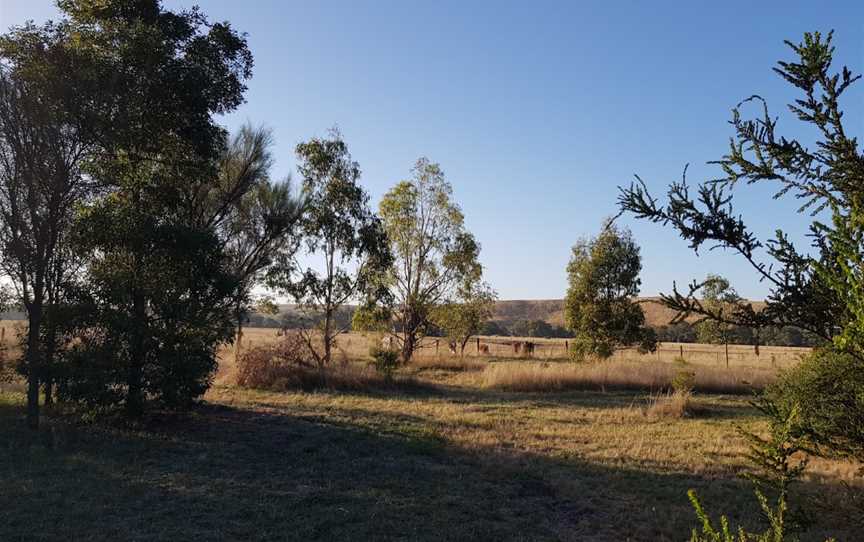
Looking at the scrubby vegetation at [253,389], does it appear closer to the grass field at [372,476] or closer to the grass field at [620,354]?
the grass field at [372,476]

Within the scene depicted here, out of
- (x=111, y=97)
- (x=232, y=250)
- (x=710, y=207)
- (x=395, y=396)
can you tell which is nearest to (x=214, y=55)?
(x=111, y=97)

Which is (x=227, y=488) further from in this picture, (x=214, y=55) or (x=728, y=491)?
(x=214, y=55)

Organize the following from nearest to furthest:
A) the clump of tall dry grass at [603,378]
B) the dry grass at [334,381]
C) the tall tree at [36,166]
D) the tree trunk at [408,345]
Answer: the tall tree at [36,166]
the dry grass at [334,381]
the clump of tall dry grass at [603,378]
the tree trunk at [408,345]

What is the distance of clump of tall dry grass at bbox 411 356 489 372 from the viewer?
23.4 m

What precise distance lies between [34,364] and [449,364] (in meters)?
16.3

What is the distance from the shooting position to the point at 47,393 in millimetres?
10930

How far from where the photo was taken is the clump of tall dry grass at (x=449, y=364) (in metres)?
23.4

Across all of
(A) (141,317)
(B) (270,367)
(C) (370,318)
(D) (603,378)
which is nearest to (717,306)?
(A) (141,317)

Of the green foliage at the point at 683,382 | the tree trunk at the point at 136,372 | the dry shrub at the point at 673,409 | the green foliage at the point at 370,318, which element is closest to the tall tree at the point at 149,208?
the tree trunk at the point at 136,372

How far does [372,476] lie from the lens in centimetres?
741

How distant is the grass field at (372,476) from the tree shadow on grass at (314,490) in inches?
1.0

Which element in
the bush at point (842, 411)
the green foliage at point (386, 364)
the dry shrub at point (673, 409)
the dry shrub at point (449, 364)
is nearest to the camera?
the bush at point (842, 411)

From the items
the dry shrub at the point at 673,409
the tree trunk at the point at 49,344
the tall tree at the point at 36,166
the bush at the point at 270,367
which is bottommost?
the dry shrub at the point at 673,409

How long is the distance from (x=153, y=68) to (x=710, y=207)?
10.1 meters
